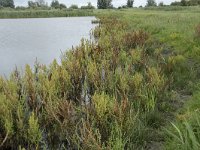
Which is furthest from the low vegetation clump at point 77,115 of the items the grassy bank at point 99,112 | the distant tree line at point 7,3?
the distant tree line at point 7,3

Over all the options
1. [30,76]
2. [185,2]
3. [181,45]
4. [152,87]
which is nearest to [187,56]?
[181,45]

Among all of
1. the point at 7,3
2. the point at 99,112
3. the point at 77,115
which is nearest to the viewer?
the point at 99,112

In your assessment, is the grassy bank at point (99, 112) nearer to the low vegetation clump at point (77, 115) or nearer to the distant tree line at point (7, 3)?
the low vegetation clump at point (77, 115)

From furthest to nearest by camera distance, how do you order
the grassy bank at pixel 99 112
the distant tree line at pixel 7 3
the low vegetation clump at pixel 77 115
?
the distant tree line at pixel 7 3 → the low vegetation clump at pixel 77 115 → the grassy bank at pixel 99 112

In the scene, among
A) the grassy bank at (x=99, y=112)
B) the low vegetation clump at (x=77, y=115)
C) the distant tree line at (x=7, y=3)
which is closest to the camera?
the grassy bank at (x=99, y=112)

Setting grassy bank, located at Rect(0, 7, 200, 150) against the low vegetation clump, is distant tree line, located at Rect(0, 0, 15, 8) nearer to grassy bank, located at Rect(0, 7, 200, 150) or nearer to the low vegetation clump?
grassy bank, located at Rect(0, 7, 200, 150)

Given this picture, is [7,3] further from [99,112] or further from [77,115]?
[99,112]

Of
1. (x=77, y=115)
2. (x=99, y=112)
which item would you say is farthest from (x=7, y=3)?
(x=99, y=112)

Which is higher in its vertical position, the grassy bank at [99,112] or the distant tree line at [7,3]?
the grassy bank at [99,112]

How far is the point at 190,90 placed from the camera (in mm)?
9391

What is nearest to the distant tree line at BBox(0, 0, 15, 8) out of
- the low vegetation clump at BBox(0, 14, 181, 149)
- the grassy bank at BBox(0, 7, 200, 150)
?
the grassy bank at BBox(0, 7, 200, 150)

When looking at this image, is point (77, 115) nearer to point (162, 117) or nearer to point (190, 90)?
point (162, 117)

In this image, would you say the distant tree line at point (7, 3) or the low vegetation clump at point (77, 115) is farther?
the distant tree line at point (7, 3)

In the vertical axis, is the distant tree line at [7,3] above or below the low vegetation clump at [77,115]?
below
